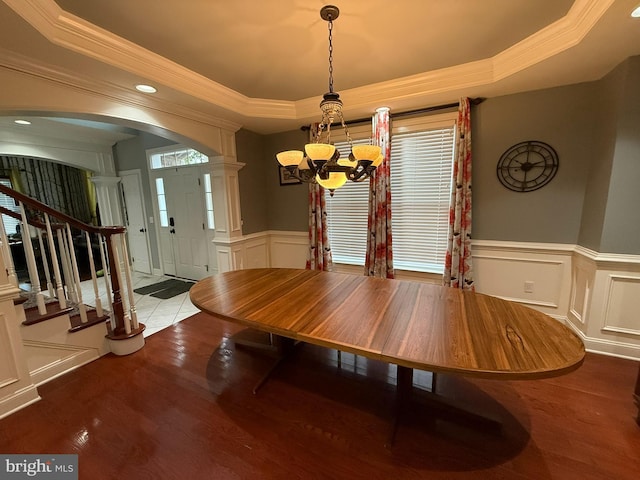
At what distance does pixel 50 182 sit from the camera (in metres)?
6.25

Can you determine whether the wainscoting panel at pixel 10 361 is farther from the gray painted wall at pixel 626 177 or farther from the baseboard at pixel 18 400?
the gray painted wall at pixel 626 177

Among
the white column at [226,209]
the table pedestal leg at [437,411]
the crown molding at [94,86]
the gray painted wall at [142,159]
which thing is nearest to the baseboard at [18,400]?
the white column at [226,209]

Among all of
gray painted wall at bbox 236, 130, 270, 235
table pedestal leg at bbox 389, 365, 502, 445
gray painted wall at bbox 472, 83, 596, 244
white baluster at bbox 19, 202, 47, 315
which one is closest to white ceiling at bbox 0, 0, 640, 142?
gray painted wall at bbox 472, 83, 596, 244

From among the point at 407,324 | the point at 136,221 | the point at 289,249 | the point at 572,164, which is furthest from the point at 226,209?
the point at 572,164

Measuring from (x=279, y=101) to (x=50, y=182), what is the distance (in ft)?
22.0

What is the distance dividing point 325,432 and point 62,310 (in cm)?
228

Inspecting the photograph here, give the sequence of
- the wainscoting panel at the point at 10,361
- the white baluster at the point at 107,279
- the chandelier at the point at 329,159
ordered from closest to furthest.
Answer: the chandelier at the point at 329,159, the wainscoting panel at the point at 10,361, the white baluster at the point at 107,279

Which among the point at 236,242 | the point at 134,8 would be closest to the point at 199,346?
the point at 236,242

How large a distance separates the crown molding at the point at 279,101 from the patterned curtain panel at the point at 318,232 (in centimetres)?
85

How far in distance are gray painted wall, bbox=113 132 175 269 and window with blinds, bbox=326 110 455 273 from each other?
3464 millimetres

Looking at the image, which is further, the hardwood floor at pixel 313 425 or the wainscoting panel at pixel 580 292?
the wainscoting panel at pixel 580 292

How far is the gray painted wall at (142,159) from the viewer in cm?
455

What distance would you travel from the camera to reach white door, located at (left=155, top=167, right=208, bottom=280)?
170 inches

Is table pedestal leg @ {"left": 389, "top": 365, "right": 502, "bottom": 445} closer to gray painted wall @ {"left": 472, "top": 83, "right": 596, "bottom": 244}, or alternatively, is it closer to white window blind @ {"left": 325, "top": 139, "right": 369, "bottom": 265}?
gray painted wall @ {"left": 472, "top": 83, "right": 596, "bottom": 244}
